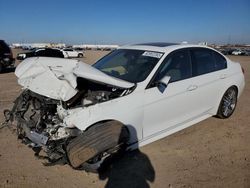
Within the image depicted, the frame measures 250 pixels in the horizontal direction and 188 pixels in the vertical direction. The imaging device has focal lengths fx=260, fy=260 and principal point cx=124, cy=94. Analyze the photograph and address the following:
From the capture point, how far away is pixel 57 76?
351cm

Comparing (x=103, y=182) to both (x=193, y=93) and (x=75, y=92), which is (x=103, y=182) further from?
(x=193, y=93)

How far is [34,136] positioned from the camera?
134 inches

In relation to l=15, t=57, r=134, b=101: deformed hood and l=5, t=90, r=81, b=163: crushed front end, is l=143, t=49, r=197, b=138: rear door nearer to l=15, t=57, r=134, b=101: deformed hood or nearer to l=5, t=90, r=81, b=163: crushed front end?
l=15, t=57, r=134, b=101: deformed hood

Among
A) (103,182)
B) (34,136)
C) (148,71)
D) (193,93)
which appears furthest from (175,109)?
(34,136)

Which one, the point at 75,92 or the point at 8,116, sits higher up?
the point at 75,92

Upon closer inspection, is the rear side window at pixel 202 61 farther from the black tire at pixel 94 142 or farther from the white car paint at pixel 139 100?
the black tire at pixel 94 142

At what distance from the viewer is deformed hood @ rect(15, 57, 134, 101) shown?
3.34m

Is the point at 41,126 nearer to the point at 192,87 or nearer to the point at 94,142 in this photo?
the point at 94,142

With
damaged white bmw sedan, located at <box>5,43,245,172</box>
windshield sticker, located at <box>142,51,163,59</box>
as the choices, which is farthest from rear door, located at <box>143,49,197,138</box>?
windshield sticker, located at <box>142,51,163,59</box>

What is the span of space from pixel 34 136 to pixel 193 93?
268cm

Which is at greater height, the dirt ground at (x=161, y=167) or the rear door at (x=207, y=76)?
the rear door at (x=207, y=76)

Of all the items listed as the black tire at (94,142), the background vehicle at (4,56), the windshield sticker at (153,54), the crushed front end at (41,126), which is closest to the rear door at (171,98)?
the windshield sticker at (153,54)

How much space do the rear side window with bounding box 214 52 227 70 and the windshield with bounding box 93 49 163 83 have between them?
168 cm

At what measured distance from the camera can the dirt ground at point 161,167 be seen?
3453mm
